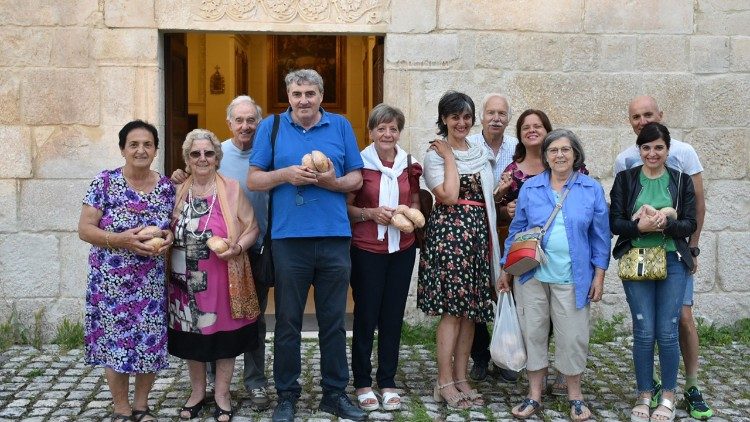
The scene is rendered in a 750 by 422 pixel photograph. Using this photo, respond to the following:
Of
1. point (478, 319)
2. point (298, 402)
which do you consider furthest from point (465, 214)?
point (298, 402)

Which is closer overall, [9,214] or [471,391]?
[471,391]

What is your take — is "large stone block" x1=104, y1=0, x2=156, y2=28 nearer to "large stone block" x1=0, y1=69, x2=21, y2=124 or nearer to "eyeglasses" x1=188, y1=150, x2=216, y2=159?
"large stone block" x1=0, y1=69, x2=21, y2=124

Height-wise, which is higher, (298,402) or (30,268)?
(30,268)

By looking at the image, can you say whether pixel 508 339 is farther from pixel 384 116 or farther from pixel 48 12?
pixel 48 12

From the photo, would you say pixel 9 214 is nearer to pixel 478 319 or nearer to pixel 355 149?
pixel 355 149

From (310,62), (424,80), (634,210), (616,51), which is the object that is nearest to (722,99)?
(616,51)

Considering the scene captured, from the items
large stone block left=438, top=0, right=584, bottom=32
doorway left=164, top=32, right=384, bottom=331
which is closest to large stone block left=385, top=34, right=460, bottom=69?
large stone block left=438, top=0, right=584, bottom=32

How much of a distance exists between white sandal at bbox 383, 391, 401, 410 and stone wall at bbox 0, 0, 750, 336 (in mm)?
1930

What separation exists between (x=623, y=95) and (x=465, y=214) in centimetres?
257

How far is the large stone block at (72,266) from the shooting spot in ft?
21.9

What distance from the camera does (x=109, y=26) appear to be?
21.6 feet

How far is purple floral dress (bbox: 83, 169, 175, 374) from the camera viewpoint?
4.45 meters

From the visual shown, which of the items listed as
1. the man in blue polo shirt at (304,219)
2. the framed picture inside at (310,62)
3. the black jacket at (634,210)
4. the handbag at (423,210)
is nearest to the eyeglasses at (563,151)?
the black jacket at (634,210)

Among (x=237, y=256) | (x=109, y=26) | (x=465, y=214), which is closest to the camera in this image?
(x=237, y=256)
